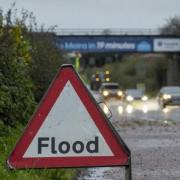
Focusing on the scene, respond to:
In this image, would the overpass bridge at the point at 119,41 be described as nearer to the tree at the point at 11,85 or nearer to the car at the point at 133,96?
the car at the point at 133,96

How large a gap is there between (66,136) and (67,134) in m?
0.02

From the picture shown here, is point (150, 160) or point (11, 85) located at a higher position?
point (11, 85)

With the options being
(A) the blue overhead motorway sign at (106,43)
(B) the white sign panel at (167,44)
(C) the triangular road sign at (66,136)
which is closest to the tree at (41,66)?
(C) the triangular road sign at (66,136)

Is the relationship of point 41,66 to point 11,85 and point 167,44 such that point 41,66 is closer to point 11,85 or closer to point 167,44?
point 11,85

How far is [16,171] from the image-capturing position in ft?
28.9

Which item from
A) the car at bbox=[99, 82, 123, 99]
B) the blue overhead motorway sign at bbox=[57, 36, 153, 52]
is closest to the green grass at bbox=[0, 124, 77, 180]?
the car at bbox=[99, 82, 123, 99]

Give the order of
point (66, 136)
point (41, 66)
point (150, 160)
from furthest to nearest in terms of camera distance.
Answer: point (41, 66), point (150, 160), point (66, 136)

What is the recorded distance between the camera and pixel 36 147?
7.10m

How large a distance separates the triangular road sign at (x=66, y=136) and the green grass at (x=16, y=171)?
713 millimetres

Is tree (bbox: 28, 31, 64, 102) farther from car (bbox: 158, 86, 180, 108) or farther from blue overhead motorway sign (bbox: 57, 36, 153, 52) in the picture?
blue overhead motorway sign (bbox: 57, 36, 153, 52)

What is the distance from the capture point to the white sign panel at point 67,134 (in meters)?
7.10


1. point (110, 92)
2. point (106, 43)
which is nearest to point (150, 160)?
point (110, 92)

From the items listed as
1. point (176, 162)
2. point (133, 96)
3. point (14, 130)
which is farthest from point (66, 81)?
point (133, 96)

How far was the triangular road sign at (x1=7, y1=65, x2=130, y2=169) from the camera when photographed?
7.09 m
